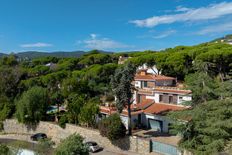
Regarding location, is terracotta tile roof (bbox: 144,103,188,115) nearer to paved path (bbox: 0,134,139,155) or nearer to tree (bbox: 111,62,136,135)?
tree (bbox: 111,62,136,135)

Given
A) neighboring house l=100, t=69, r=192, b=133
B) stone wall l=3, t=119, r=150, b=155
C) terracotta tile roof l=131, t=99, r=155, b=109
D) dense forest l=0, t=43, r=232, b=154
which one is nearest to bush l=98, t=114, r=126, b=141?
stone wall l=3, t=119, r=150, b=155

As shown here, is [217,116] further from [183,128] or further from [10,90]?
[10,90]

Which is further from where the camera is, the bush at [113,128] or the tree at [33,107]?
the tree at [33,107]

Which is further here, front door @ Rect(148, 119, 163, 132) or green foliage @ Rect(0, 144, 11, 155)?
front door @ Rect(148, 119, 163, 132)

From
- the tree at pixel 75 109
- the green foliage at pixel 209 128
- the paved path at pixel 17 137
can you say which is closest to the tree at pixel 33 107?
the paved path at pixel 17 137

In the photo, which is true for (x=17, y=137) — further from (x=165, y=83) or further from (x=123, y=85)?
(x=165, y=83)

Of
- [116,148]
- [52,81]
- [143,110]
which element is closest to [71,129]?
[116,148]

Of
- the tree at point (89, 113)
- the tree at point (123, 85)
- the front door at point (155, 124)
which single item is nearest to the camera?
the tree at point (123, 85)

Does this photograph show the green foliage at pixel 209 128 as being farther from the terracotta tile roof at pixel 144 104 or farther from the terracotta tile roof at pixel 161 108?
the terracotta tile roof at pixel 144 104
